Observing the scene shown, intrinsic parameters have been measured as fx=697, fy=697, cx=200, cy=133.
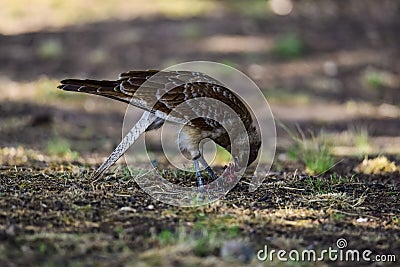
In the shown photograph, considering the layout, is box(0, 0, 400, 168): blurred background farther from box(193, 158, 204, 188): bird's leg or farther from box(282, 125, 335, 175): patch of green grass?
box(193, 158, 204, 188): bird's leg

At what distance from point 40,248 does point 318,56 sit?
11080 mm

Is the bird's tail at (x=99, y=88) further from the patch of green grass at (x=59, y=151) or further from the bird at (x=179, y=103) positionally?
the patch of green grass at (x=59, y=151)

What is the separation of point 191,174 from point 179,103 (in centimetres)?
83

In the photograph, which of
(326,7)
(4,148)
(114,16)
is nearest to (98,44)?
(114,16)

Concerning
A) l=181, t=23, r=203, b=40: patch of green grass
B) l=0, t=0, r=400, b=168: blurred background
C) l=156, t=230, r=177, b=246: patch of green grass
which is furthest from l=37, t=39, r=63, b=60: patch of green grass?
l=156, t=230, r=177, b=246: patch of green grass

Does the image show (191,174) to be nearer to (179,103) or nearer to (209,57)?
(179,103)

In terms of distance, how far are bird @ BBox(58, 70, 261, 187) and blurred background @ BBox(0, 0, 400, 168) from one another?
2.97 metres

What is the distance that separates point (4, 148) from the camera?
340 inches

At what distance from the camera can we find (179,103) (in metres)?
5.90

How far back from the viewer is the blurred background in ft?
35.5

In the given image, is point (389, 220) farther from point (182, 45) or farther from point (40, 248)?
point (182, 45)

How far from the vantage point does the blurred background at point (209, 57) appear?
1081 cm

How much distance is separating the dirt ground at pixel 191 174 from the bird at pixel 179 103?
371mm

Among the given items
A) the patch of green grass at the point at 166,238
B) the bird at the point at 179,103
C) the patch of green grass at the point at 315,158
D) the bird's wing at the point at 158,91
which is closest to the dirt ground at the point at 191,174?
the patch of green grass at the point at 166,238
